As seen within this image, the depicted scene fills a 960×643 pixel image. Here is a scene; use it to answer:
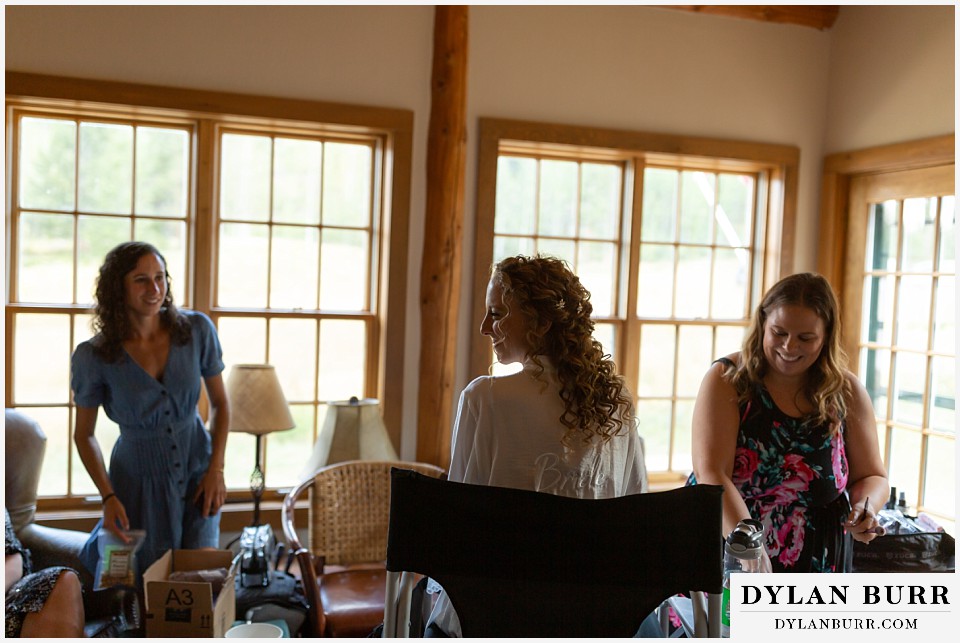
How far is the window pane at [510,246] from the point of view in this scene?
4.04 metres

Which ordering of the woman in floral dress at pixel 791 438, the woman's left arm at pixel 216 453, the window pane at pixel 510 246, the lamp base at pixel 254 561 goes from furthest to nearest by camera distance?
the window pane at pixel 510 246 → the lamp base at pixel 254 561 → the woman's left arm at pixel 216 453 → the woman in floral dress at pixel 791 438

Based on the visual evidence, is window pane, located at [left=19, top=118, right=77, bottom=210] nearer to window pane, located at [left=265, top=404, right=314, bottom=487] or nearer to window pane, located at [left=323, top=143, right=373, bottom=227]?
window pane, located at [left=323, top=143, right=373, bottom=227]

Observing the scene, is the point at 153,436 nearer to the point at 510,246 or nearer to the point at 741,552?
the point at 510,246

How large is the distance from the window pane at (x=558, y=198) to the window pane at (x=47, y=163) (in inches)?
85.4

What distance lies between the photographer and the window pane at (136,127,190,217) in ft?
11.7

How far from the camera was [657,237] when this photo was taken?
4.29 metres

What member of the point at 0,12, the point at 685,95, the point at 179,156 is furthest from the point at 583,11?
the point at 0,12

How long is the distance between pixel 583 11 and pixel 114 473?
2945 mm

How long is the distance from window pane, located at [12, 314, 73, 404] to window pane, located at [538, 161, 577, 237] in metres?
2.28

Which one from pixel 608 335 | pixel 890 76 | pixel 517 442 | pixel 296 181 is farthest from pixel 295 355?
pixel 890 76

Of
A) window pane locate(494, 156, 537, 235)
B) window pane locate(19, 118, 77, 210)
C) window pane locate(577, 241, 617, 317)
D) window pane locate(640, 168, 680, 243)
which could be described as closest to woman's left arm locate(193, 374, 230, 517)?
window pane locate(19, 118, 77, 210)

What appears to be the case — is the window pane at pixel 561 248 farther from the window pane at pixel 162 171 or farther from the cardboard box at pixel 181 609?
the cardboard box at pixel 181 609

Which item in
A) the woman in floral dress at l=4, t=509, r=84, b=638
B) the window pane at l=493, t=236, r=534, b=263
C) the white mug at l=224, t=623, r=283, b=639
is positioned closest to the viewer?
the woman in floral dress at l=4, t=509, r=84, b=638

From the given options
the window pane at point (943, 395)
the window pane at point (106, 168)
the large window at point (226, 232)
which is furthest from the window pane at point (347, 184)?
the window pane at point (943, 395)
